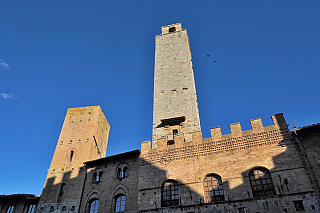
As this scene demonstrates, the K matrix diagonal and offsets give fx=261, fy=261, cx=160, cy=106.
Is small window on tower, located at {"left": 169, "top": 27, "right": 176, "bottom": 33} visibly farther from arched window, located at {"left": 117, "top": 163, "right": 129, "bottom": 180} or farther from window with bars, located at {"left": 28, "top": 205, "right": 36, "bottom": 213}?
window with bars, located at {"left": 28, "top": 205, "right": 36, "bottom": 213}

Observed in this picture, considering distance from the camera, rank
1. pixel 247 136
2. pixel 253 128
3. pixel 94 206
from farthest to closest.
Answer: pixel 94 206, pixel 253 128, pixel 247 136

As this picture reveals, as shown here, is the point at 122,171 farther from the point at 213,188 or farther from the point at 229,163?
the point at 229,163

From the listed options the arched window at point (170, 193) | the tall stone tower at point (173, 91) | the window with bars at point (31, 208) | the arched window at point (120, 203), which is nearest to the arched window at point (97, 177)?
the arched window at point (120, 203)

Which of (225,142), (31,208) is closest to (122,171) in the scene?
(225,142)

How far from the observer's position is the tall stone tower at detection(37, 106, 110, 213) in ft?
63.6

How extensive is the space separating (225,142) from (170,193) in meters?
4.69

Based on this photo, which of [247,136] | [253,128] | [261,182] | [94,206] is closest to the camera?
[261,182]

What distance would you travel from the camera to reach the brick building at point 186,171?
549 inches

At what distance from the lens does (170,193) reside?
631 inches

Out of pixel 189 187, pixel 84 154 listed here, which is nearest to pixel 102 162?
pixel 84 154

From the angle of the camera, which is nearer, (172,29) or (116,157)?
(116,157)

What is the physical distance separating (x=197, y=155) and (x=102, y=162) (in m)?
7.34

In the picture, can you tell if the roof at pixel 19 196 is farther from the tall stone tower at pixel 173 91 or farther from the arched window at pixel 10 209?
the tall stone tower at pixel 173 91

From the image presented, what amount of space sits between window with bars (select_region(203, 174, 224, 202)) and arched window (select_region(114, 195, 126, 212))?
5434 millimetres
